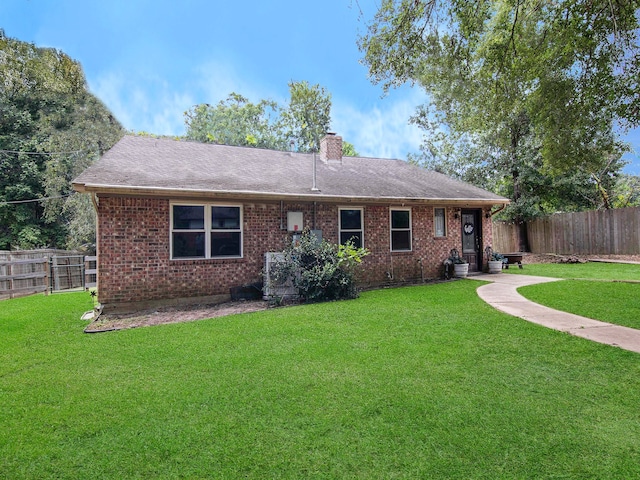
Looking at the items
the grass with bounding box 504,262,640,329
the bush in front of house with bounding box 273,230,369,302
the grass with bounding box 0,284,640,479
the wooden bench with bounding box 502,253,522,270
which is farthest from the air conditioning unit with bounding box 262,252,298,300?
the wooden bench with bounding box 502,253,522,270

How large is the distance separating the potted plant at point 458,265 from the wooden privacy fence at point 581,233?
8.36 m

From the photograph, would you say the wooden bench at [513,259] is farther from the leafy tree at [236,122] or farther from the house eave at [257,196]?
the leafy tree at [236,122]

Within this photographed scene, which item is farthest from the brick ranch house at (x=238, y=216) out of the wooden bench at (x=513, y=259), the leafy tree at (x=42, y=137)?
the leafy tree at (x=42, y=137)

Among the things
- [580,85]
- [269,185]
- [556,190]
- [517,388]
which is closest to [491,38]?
[580,85]

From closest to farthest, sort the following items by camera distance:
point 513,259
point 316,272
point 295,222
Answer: point 316,272
point 295,222
point 513,259

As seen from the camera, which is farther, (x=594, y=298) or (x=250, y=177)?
(x=250, y=177)

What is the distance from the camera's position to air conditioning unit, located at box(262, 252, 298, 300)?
8789 millimetres

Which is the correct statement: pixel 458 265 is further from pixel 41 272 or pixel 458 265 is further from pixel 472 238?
pixel 41 272

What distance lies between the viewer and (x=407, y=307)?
7375 millimetres

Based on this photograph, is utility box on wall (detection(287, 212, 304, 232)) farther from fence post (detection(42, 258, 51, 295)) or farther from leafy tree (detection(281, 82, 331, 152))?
leafy tree (detection(281, 82, 331, 152))

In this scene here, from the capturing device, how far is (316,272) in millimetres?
8602

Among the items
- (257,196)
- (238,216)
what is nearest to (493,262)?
(257,196)

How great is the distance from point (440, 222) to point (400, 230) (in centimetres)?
152

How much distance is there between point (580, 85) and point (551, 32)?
114 centimetres
